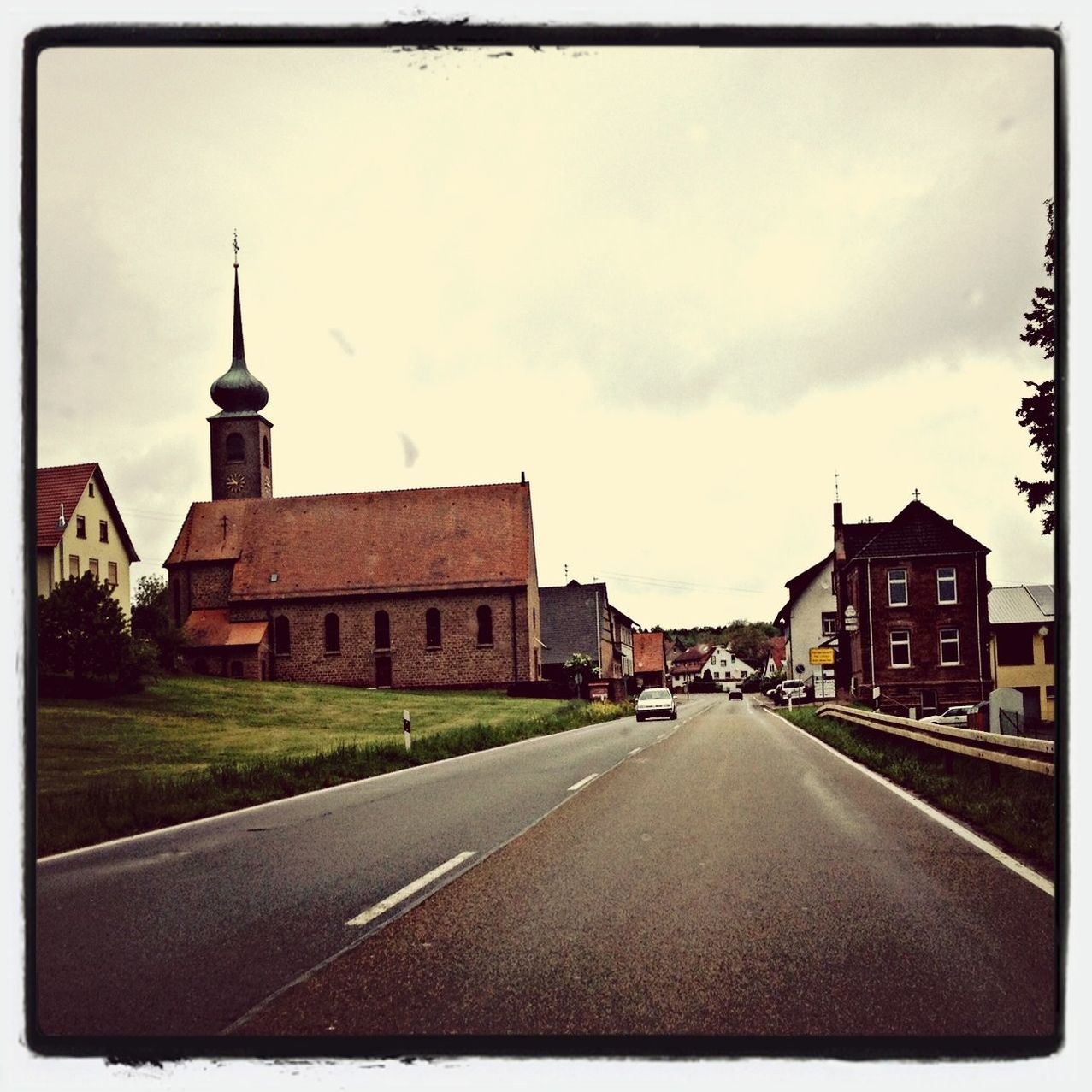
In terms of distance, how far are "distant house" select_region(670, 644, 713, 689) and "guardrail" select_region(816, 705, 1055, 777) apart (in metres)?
158

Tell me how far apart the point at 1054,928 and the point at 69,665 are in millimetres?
2964

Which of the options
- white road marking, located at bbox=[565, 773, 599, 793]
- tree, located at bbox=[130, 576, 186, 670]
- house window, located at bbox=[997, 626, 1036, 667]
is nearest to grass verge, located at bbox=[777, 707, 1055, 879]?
house window, located at bbox=[997, 626, 1036, 667]

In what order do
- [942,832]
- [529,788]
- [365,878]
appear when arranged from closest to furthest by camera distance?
[365,878]
[942,832]
[529,788]

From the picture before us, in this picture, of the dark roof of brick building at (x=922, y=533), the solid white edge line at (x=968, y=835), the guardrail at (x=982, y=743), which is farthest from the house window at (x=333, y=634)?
the dark roof of brick building at (x=922, y=533)

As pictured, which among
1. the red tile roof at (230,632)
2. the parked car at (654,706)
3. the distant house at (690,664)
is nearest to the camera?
the parked car at (654,706)

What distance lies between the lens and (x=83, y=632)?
346 cm

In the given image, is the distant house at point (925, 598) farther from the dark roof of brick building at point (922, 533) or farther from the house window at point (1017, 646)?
the house window at point (1017, 646)

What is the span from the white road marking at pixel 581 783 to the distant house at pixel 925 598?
13.4ft

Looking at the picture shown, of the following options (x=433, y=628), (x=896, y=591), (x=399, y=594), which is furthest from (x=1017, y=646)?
(x=433, y=628)

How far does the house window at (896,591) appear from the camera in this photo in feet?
24.4

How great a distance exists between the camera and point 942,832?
8758 millimetres

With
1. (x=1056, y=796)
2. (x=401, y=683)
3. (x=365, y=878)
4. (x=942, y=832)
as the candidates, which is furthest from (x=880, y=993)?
(x=401, y=683)

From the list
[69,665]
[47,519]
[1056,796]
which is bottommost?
[1056,796]

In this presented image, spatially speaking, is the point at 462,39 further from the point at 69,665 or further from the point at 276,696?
the point at 276,696
